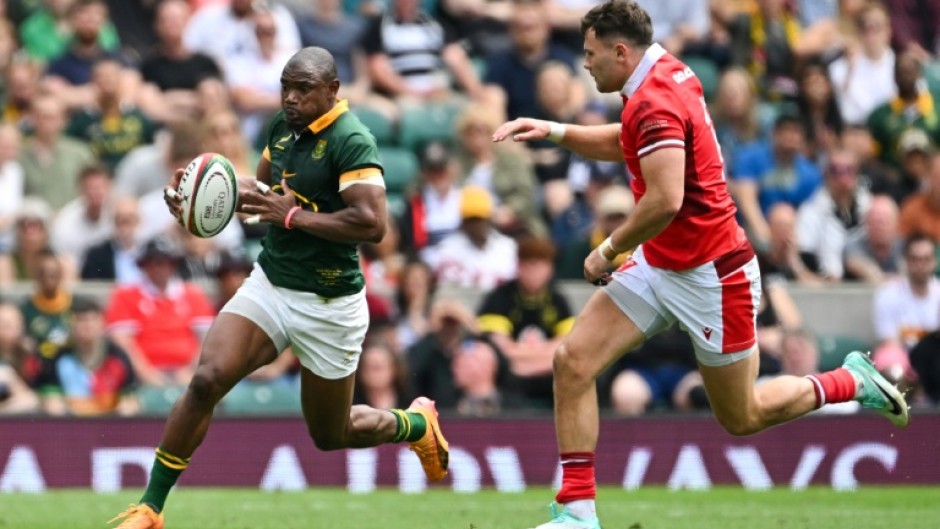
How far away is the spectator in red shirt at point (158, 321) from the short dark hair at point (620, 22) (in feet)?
20.2

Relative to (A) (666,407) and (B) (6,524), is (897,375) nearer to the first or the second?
(A) (666,407)

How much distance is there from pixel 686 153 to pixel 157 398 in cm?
625

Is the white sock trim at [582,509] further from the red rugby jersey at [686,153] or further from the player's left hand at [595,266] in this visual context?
the red rugby jersey at [686,153]

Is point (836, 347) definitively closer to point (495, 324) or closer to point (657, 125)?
point (495, 324)

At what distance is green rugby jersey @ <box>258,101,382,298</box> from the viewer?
332 inches

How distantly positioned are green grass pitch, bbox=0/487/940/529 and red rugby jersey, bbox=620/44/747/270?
6.15 ft

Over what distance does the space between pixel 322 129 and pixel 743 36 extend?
9.59 m

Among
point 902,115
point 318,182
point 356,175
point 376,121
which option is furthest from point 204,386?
point 902,115

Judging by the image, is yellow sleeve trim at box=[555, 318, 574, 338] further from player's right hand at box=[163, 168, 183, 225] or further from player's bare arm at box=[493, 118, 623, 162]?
player's right hand at box=[163, 168, 183, 225]

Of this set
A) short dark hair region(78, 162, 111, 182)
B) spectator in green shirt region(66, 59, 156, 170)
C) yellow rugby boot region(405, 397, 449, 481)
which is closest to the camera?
yellow rugby boot region(405, 397, 449, 481)

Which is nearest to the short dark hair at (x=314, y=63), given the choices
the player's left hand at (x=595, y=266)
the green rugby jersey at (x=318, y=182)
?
the green rugby jersey at (x=318, y=182)

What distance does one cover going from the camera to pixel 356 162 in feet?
27.6

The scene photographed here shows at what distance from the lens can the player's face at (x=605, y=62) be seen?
27.1 ft

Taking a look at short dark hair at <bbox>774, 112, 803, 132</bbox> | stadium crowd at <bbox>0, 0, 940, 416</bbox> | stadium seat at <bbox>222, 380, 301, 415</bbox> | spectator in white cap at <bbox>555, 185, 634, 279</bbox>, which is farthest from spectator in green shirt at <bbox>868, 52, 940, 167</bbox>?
stadium seat at <bbox>222, 380, 301, 415</bbox>
